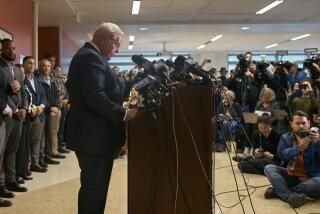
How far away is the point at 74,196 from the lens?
410 cm

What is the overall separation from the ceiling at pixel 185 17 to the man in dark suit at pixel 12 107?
3738 mm

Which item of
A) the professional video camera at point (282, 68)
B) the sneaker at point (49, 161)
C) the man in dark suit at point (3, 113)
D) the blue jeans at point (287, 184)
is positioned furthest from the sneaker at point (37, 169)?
the professional video camera at point (282, 68)

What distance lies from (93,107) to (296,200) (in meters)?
2.44

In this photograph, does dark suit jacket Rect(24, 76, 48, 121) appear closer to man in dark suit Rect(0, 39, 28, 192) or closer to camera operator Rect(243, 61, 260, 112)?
man in dark suit Rect(0, 39, 28, 192)

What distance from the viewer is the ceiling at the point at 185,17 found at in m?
8.28

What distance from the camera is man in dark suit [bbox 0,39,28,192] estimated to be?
3888mm

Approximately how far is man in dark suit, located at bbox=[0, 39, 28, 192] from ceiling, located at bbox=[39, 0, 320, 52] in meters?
3.74

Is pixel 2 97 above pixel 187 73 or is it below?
below

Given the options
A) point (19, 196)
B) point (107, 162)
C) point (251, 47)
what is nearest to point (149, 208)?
point (107, 162)

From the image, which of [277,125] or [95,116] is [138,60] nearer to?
[95,116]

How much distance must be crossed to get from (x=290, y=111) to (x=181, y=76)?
4.33 m

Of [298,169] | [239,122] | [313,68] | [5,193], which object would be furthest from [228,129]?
[5,193]

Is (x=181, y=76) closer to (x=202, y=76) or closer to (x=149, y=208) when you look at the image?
(x=202, y=76)

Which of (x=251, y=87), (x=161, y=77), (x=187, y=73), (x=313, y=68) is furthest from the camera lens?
(x=251, y=87)
